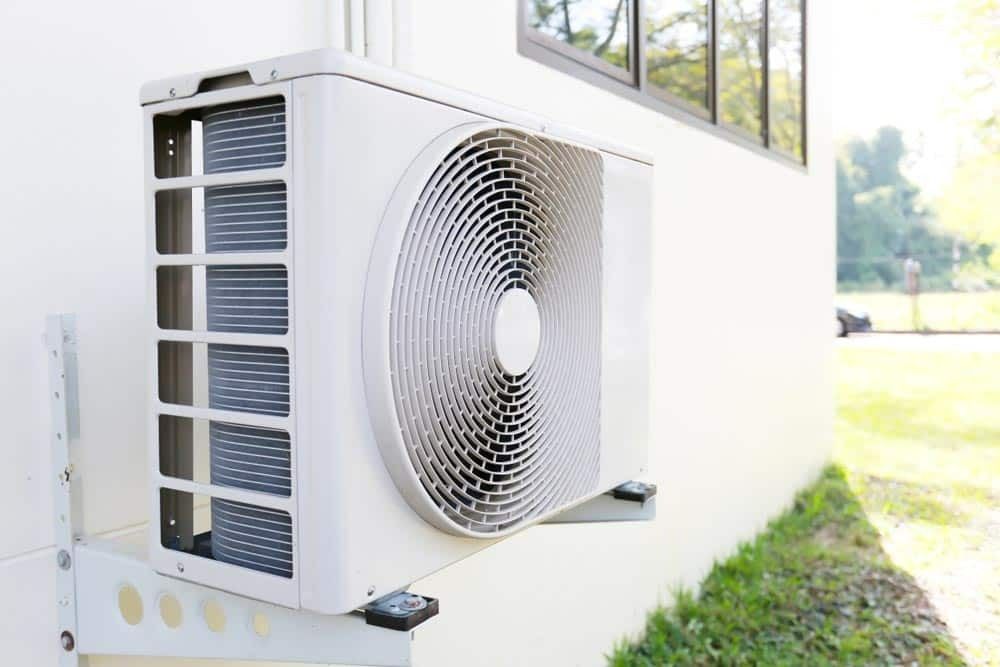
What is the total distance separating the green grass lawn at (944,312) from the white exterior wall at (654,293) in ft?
49.7

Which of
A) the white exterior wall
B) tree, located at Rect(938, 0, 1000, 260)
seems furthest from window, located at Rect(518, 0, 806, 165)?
tree, located at Rect(938, 0, 1000, 260)

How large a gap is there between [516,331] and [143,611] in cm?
59

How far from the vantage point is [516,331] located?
3.77 feet

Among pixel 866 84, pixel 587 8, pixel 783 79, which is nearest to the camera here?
pixel 587 8

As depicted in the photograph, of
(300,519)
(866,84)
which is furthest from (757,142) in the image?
(866,84)

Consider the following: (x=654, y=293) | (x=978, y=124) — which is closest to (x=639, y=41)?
(x=654, y=293)

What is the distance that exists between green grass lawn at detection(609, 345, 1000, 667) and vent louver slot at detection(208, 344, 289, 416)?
219cm

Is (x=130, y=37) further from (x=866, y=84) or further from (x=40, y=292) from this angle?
(x=866, y=84)

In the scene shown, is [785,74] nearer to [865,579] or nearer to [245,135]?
[865,579]

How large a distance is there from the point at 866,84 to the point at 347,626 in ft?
87.9

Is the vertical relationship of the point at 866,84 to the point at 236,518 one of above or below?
above

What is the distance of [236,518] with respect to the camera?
39.8 inches

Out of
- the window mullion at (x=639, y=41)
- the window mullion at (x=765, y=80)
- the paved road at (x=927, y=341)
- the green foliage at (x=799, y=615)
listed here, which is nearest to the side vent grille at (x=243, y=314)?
the green foliage at (x=799, y=615)

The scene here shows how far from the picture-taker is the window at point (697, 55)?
8.64 ft
